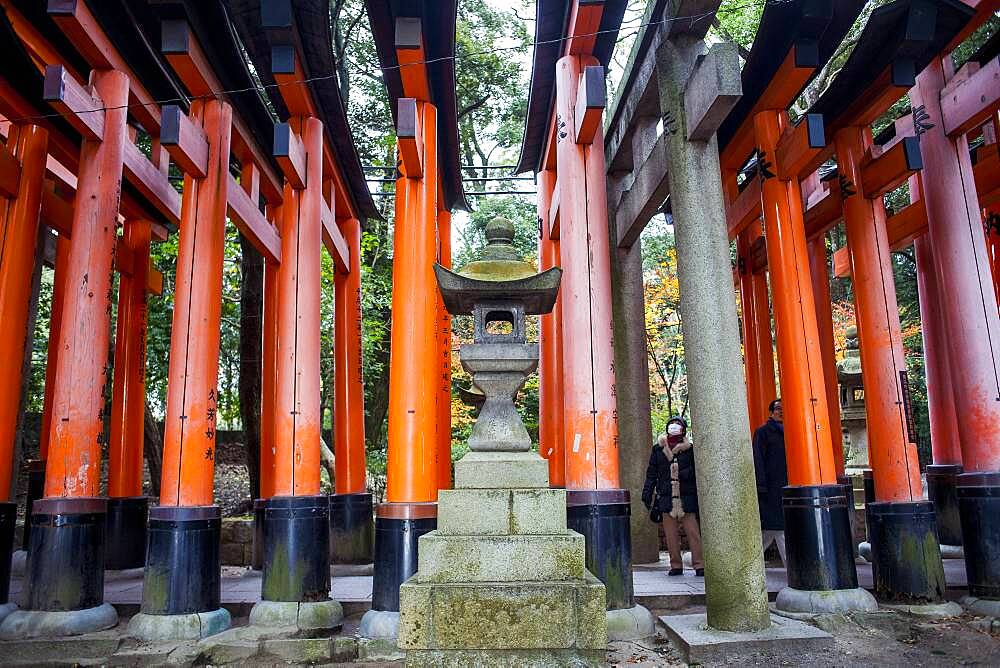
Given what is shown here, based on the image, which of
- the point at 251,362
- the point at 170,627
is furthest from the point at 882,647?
the point at 251,362

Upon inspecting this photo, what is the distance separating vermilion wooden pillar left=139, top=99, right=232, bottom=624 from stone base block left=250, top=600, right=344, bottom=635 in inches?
14.8

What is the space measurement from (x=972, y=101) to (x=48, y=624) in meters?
8.77

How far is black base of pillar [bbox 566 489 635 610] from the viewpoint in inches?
213

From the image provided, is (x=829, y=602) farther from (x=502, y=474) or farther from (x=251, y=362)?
(x=251, y=362)

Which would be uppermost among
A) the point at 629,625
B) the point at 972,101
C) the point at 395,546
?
the point at 972,101

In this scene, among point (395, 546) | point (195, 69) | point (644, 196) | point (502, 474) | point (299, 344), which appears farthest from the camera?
point (644, 196)

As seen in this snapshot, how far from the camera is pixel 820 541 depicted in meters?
5.59

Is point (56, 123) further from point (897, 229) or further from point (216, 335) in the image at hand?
point (897, 229)

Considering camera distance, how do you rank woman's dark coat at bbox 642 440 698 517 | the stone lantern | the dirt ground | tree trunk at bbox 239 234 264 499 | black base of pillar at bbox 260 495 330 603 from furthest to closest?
the stone lantern
tree trunk at bbox 239 234 264 499
woman's dark coat at bbox 642 440 698 517
black base of pillar at bbox 260 495 330 603
the dirt ground

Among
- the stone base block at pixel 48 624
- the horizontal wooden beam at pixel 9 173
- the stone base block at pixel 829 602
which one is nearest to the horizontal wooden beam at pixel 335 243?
the horizontal wooden beam at pixel 9 173

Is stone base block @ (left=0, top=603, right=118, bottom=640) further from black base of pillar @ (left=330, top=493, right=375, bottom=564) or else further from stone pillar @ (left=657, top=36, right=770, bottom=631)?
stone pillar @ (left=657, top=36, right=770, bottom=631)

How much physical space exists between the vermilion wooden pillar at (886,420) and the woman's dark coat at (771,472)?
1.03 meters

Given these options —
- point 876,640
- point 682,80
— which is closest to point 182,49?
point 682,80

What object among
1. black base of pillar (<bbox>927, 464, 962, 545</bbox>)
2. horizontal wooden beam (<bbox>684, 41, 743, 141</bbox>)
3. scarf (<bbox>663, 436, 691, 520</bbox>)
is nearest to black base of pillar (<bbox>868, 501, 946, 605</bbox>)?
scarf (<bbox>663, 436, 691, 520</bbox>)
